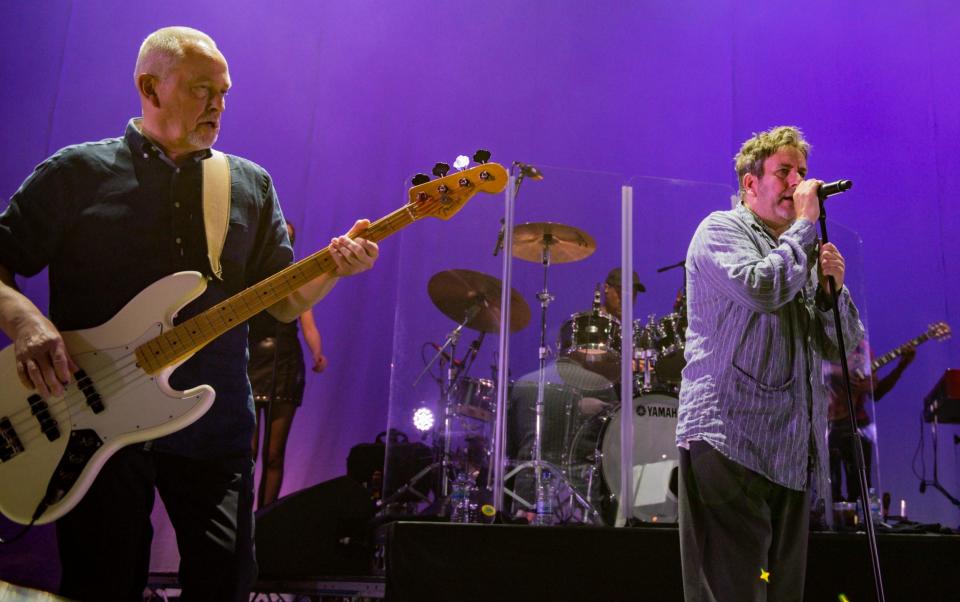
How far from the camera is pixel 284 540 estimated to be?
3.47 metres

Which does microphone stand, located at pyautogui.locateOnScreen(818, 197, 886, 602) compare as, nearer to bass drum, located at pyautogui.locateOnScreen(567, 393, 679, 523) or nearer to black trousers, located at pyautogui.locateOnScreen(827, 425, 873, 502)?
bass drum, located at pyautogui.locateOnScreen(567, 393, 679, 523)

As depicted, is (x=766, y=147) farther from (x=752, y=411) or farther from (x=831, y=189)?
(x=752, y=411)

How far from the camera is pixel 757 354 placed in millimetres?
2273

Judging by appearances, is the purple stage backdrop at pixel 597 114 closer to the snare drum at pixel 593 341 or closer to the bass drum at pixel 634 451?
the snare drum at pixel 593 341

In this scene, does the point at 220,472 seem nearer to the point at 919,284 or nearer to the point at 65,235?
the point at 65,235

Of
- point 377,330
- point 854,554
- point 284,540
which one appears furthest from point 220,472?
point 377,330

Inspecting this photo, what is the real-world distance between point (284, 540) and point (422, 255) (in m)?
1.97

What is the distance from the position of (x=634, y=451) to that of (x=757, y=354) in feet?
7.24

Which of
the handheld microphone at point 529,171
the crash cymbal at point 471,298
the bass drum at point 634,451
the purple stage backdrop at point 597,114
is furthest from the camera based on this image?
the purple stage backdrop at point 597,114

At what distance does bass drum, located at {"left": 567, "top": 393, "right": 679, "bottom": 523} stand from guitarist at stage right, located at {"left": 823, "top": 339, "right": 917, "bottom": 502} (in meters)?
0.95

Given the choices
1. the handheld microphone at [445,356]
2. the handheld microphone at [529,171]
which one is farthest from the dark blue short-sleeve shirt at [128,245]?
the handheld microphone at [445,356]

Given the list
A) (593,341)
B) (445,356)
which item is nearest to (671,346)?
(593,341)

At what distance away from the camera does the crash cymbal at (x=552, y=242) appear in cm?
454

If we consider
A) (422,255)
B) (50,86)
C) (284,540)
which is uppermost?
(50,86)
